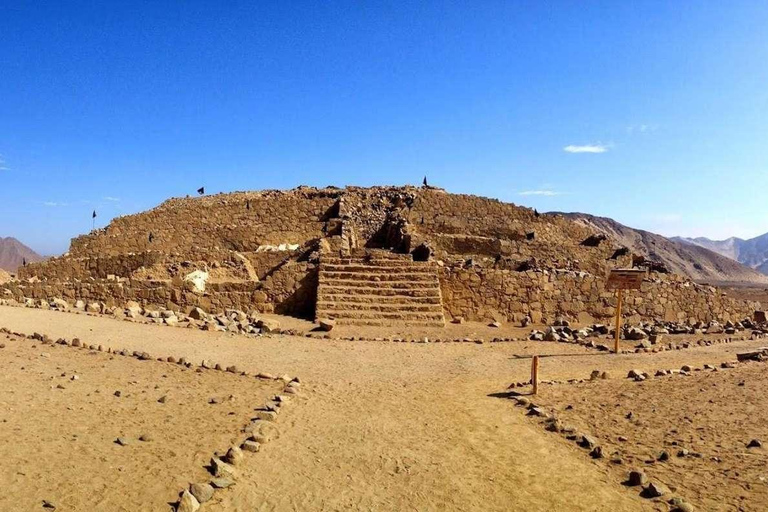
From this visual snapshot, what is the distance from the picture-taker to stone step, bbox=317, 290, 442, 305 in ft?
53.6

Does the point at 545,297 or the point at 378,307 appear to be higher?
the point at 545,297

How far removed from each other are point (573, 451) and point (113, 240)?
2272 cm

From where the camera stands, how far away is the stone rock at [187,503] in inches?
178

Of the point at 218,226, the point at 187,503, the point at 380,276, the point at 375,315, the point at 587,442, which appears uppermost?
the point at 218,226

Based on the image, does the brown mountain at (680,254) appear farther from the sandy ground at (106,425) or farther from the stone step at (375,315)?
the sandy ground at (106,425)

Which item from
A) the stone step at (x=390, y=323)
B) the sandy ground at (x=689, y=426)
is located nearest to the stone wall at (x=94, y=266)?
the stone step at (x=390, y=323)

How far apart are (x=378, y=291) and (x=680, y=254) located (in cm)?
9251

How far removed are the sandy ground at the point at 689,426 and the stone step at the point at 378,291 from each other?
290 inches

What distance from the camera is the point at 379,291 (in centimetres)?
1672

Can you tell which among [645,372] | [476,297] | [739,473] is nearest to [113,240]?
[476,297]

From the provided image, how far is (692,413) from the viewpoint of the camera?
7.82 m

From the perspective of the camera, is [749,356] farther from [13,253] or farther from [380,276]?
[13,253]

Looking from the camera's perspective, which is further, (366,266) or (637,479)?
(366,266)

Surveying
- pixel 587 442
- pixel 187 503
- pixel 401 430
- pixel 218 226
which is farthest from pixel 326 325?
pixel 218 226
